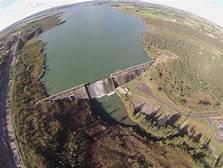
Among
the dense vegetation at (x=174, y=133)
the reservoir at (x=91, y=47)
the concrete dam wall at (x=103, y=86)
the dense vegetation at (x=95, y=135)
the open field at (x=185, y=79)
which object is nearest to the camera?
the dense vegetation at (x=95, y=135)

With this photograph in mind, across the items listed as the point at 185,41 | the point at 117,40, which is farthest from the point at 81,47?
the point at 185,41

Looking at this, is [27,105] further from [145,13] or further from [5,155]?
[145,13]

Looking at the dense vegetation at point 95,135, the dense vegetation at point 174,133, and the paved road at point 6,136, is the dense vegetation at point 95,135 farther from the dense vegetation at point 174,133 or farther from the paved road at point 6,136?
the paved road at point 6,136

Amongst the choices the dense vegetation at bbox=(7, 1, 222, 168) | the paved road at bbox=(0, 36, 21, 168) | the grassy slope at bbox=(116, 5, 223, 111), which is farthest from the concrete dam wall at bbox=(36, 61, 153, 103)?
the paved road at bbox=(0, 36, 21, 168)

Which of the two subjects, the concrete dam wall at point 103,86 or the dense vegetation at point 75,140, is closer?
the dense vegetation at point 75,140

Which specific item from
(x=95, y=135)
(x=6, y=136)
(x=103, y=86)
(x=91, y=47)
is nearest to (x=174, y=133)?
(x=95, y=135)

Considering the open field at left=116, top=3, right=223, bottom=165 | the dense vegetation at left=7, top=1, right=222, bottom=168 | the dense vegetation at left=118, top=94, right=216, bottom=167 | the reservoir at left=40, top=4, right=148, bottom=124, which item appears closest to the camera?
the dense vegetation at left=7, top=1, right=222, bottom=168

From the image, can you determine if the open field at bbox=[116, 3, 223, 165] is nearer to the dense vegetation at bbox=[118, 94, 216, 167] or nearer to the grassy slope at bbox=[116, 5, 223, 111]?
the grassy slope at bbox=[116, 5, 223, 111]

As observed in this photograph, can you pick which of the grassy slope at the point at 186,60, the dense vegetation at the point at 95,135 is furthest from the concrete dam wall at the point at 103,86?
the grassy slope at the point at 186,60
